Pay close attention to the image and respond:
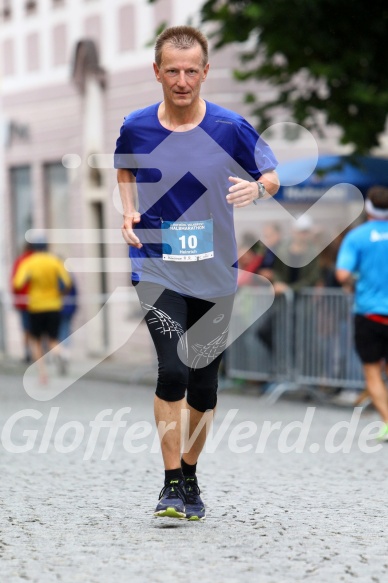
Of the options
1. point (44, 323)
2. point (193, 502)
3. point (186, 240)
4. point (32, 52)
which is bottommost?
point (44, 323)

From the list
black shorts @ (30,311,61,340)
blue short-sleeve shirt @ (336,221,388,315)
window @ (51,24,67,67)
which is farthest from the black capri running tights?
window @ (51,24,67,67)

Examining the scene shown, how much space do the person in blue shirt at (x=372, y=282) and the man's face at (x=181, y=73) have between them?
492cm

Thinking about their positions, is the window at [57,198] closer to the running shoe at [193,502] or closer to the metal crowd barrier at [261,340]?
the metal crowd barrier at [261,340]

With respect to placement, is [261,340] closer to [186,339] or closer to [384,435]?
[384,435]

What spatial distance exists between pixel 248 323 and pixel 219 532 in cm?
972

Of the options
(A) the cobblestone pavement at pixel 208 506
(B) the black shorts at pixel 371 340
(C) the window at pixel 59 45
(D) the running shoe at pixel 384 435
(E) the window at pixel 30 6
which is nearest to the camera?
(A) the cobblestone pavement at pixel 208 506

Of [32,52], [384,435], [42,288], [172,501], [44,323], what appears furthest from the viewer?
[32,52]

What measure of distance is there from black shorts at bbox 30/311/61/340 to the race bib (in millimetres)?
12021

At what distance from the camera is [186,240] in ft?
20.5

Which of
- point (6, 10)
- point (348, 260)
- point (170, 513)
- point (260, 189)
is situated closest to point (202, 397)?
point (170, 513)

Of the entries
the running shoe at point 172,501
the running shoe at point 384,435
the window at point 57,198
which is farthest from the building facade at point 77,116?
the running shoe at point 172,501

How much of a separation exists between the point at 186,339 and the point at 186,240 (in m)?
0.45

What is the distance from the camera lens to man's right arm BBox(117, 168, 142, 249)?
6211 mm

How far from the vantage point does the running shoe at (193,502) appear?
6367 mm
